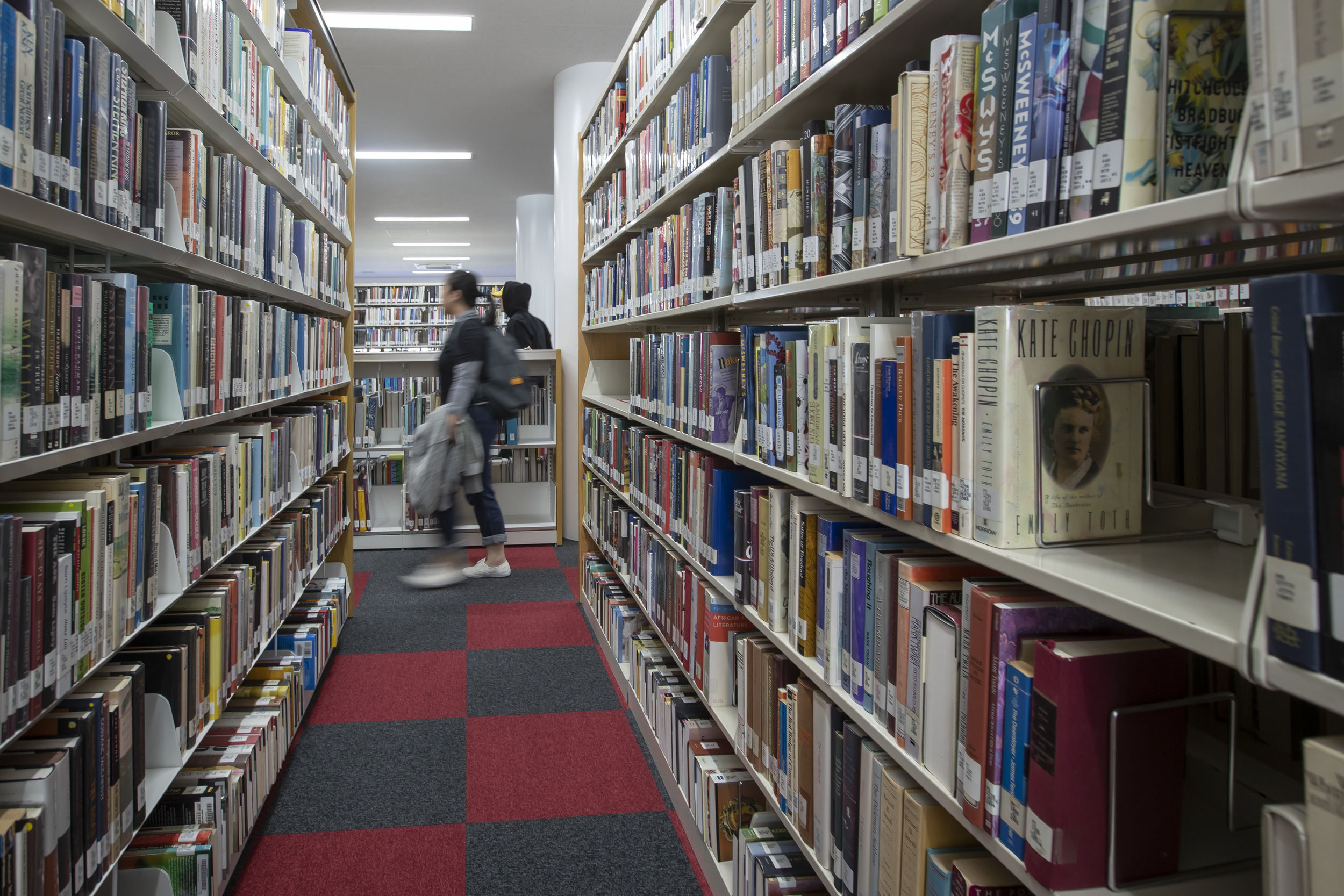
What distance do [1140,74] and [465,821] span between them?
7.30 feet

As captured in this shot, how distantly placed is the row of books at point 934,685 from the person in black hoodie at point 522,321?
147 inches

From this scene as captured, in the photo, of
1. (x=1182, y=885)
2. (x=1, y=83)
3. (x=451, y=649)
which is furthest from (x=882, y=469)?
(x=451, y=649)

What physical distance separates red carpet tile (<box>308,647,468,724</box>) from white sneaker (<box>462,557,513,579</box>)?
3.70 ft

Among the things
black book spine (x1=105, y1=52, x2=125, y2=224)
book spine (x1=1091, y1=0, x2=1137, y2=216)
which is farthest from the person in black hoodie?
book spine (x1=1091, y1=0, x2=1137, y2=216)

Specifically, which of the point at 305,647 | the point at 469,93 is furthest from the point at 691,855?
the point at 469,93

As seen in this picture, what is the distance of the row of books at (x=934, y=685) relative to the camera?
2.59 ft

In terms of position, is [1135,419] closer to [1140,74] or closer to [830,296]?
[1140,74]

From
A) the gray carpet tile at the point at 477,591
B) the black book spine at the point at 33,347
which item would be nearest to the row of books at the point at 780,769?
the black book spine at the point at 33,347

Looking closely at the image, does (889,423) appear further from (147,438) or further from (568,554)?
(568,554)

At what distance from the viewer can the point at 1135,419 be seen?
3.10ft

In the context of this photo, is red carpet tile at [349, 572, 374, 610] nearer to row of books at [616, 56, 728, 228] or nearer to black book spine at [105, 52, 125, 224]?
row of books at [616, 56, 728, 228]

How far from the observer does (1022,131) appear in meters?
0.86

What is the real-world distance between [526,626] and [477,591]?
68 cm

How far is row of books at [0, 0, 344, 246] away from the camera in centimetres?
106
